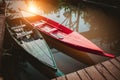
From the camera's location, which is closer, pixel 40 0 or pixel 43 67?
pixel 43 67

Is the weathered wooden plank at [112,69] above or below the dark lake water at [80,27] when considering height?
above

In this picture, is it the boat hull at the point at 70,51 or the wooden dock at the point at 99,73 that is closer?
the wooden dock at the point at 99,73

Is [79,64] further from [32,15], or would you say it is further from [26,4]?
[26,4]

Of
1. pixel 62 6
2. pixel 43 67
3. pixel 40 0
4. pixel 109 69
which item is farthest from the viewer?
pixel 40 0

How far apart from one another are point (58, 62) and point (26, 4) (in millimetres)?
13945

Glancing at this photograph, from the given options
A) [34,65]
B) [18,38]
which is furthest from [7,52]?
[34,65]

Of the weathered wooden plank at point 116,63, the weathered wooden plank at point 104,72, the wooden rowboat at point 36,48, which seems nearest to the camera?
the weathered wooden plank at point 104,72

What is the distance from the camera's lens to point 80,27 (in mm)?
15172

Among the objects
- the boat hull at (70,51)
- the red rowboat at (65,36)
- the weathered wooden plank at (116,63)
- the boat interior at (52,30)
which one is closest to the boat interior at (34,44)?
the boat interior at (52,30)

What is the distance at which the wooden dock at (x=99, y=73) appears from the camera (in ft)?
18.1

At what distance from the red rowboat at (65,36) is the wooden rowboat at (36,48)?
3.97 feet

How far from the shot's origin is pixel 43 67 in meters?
8.67

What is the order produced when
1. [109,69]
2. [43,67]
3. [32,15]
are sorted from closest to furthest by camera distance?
1. [109,69]
2. [43,67]
3. [32,15]

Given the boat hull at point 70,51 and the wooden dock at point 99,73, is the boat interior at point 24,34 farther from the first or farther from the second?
the wooden dock at point 99,73
